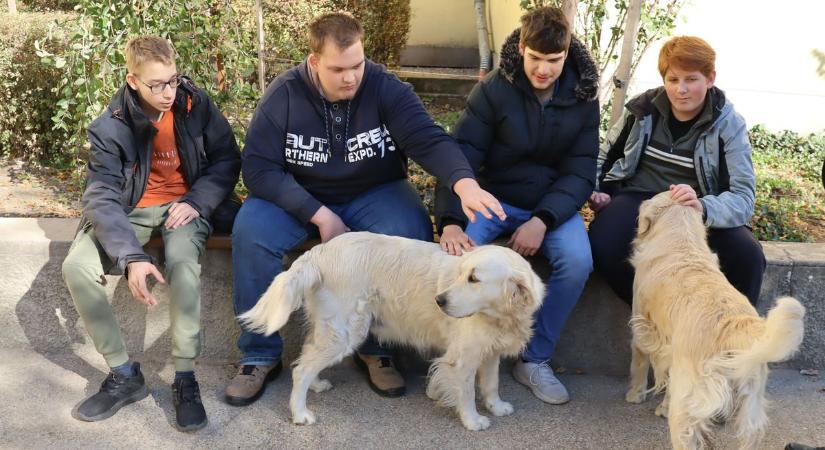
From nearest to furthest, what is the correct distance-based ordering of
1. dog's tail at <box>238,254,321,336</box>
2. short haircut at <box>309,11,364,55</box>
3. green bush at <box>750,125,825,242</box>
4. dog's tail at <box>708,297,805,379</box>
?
dog's tail at <box>708,297,805,379</box> → dog's tail at <box>238,254,321,336</box> → short haircut at <box>309,11,364,55</box> → green bush at <box>750,125,825,242</box>

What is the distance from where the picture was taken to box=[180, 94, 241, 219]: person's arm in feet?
12.1

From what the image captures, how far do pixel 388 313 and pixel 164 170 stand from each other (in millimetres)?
1421

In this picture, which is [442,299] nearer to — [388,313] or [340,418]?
[388,313]

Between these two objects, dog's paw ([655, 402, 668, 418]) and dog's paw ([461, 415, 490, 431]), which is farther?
dog's paw ([655, 402, 668, 418])

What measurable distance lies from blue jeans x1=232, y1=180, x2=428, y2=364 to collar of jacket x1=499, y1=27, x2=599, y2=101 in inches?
31.6

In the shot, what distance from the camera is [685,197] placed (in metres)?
3.39

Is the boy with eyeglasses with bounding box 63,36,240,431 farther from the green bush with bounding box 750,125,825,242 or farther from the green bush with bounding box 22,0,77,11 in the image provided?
the green bush with bounding box 22,0,77,11

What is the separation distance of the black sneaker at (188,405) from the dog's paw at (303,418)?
0.40 meters

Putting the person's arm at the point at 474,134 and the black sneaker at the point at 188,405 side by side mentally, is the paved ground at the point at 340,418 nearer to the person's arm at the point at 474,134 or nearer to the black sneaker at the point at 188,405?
the black sneaker at the point at 188,405

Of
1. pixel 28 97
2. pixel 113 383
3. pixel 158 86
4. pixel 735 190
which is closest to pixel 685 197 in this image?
pixel 735 190

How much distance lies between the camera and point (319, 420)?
3.42m

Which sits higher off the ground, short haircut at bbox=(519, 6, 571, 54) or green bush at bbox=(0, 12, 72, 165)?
short haircut at bbox=(519, 6, 571, 54)

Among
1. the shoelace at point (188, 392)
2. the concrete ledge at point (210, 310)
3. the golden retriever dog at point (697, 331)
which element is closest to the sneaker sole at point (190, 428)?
the shoelace at point (188, 392)

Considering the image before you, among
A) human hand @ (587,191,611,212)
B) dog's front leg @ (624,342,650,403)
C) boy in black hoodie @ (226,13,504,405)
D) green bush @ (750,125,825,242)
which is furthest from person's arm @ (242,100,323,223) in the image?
green bush @ (750,125,825,242)
